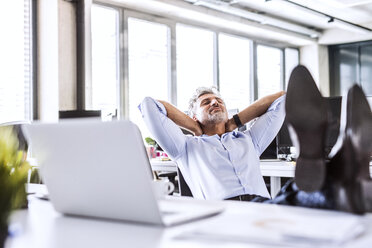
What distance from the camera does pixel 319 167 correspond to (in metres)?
1.03

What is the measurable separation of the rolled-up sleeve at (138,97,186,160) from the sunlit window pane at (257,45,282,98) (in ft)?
20.2

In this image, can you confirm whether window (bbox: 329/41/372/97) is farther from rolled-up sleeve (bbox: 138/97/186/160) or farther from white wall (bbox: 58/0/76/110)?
rolled-up sleeve (bbox: 138/97/186/160)

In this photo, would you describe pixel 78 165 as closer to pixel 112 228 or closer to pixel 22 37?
pixel 112 228

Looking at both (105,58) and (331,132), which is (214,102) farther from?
(105,58)

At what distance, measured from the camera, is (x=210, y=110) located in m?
2.34

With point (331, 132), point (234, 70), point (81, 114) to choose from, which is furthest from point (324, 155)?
point (234, 70)

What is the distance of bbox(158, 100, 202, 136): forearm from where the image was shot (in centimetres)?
224

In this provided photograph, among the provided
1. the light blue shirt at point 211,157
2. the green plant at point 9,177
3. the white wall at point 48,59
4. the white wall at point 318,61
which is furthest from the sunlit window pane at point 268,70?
the green plant at point 9,177

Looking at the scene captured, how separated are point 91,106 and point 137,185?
437 centimetres

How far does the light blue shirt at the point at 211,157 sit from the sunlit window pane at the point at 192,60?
4.27 m

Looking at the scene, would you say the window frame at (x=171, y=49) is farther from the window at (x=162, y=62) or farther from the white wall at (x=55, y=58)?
the white wall at (x=55, y=58)

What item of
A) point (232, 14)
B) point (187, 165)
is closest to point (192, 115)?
point (187, 165)

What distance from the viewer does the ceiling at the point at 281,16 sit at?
6141 millimetres

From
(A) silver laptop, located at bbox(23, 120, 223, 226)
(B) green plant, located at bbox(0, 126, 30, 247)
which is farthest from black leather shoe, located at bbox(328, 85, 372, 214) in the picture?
(B) green plant, located at bbox(0, 126, 30, 247)
